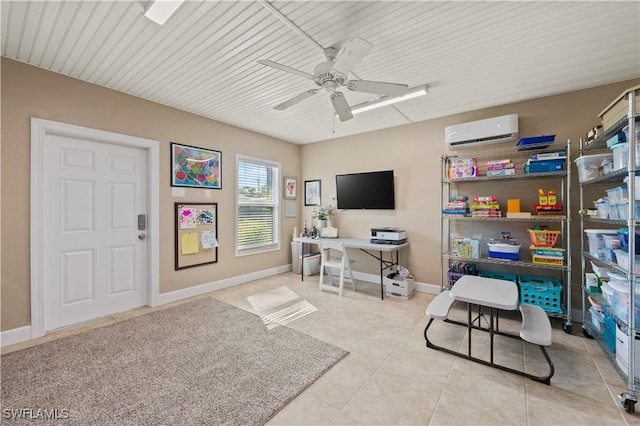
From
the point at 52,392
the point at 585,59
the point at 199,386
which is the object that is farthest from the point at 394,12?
the point at 52,392

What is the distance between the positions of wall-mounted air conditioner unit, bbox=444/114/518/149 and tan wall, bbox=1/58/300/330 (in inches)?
122

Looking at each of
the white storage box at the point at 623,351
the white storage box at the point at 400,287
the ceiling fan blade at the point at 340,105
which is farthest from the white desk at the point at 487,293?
the ceiling fan blade at the point at 340,105

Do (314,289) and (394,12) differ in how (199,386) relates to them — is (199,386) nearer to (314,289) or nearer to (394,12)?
(314,289)

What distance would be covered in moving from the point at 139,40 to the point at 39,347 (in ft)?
9.28

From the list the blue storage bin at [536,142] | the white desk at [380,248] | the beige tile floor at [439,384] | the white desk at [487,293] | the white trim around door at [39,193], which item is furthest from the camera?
the white desk at [380,248]

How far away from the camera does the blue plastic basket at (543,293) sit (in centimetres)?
281

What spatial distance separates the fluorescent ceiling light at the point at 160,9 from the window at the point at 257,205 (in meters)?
2.61

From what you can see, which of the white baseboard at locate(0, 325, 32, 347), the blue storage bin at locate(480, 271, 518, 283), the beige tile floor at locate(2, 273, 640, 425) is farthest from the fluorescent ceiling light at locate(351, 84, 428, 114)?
the white baseboard at locate(0, 325, 32, 347)

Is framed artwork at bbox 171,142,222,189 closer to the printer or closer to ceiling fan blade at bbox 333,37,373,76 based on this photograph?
the printer

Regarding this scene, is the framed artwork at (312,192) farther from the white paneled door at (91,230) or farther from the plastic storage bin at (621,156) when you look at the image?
the plastic storage bin at (621,156)

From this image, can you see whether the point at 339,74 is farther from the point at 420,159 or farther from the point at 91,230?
the point at 91,230

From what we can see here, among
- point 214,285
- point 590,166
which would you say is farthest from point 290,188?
point 590,166

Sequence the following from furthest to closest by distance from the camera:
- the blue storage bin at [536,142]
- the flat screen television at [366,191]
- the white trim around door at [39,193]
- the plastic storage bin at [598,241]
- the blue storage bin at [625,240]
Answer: the flat screen television at [366,191] < the blue storage bin at [536,142] < the white trim around door at [39,193] < the plastic storage bin at [598,241] < the blue storage bin at [625,240]

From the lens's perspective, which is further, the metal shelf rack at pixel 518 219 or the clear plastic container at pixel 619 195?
the metal shelf rack at pixel 518 219
